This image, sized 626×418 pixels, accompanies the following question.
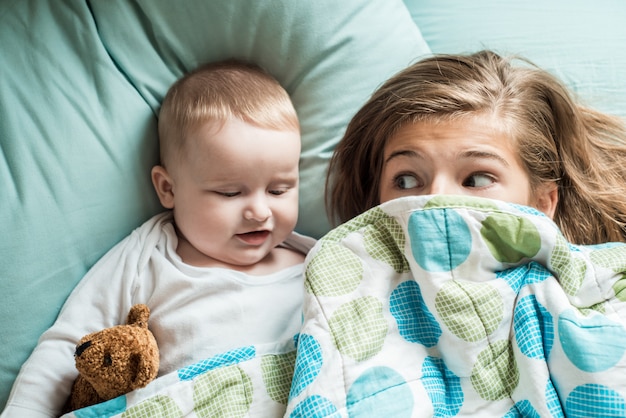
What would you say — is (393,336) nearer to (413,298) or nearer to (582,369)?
(413,298)

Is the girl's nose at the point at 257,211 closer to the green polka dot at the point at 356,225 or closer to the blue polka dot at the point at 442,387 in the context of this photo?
the green polka dot at the point at 356,225

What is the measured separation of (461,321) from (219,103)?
0.57 metres

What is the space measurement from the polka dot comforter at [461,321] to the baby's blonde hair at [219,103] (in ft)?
1.02

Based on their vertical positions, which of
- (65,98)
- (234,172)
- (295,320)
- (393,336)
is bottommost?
(295,320)

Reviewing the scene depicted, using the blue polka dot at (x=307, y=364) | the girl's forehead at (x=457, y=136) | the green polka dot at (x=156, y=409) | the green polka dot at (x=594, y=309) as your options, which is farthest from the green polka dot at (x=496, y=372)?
the green polka dot at (x=156, y=409)

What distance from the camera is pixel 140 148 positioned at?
1.25 metres

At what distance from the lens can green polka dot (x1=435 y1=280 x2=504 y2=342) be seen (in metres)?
0.93

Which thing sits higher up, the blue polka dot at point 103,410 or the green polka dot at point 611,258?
the green polka dot at point 611,258

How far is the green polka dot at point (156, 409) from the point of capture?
3.15 ft

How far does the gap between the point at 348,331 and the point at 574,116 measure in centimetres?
61

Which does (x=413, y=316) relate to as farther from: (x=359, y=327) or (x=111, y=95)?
(x=111, y=95)

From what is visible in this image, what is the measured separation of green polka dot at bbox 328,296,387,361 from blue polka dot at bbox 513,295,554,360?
0.62ft

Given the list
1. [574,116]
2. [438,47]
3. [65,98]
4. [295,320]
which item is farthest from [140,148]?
[574,116]

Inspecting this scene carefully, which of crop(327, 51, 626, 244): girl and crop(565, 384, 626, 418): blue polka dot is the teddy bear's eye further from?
crop(565, 384, 626, 418): blue polka dot
